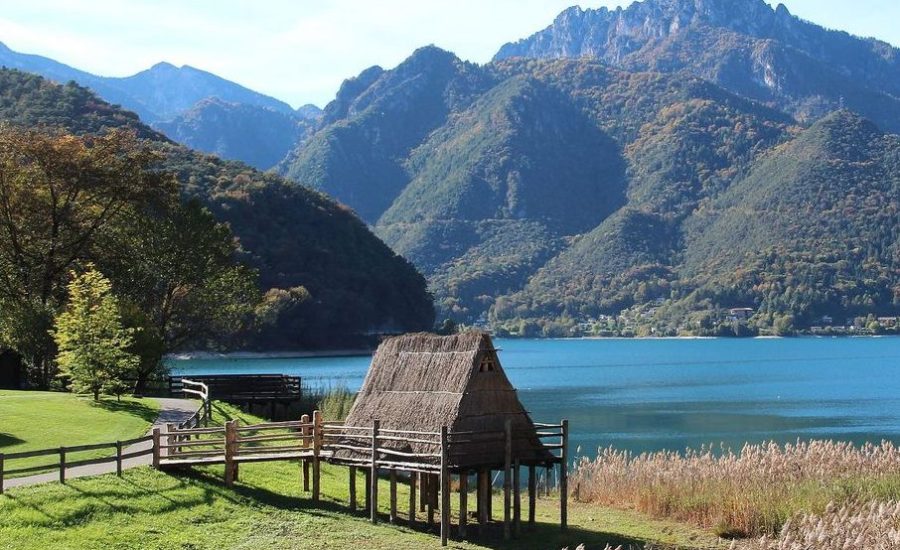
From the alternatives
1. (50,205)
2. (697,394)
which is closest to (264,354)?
(697,394)

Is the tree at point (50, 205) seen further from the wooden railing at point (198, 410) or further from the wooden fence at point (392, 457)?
the wooden fence at point (392, 457)

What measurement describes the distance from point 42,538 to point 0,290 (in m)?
31.5

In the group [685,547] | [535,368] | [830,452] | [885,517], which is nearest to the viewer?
[885,517]

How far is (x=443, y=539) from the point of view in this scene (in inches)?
883

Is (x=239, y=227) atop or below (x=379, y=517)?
atop

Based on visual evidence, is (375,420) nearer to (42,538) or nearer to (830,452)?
(42,538)

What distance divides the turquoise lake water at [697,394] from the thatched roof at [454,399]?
17.5 meters

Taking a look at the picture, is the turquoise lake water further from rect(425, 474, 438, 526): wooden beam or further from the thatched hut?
the thatched hut

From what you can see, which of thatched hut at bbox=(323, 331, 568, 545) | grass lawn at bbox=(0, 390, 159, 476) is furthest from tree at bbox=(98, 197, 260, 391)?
thatched hut at bbox=(323, 331, 568, 545)

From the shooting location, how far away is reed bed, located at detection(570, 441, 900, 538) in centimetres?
2336

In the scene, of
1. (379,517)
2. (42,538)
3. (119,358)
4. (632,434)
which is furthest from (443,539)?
(632,434)

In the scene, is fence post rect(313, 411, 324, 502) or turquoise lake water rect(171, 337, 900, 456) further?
turquoise lake water rect(171, 337, 900, 456)

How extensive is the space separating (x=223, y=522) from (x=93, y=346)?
16.5 m

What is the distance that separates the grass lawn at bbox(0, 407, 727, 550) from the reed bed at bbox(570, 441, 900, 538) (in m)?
0.69
